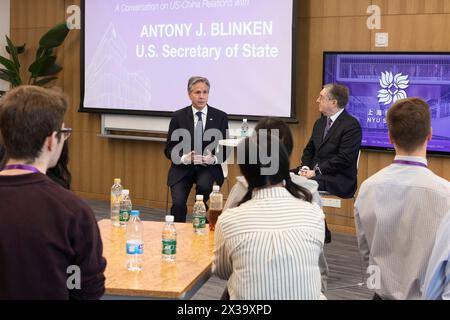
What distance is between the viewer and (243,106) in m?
6.32

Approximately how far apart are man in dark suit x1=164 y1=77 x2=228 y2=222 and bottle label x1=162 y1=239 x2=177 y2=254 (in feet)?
7.67

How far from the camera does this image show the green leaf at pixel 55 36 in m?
7.16

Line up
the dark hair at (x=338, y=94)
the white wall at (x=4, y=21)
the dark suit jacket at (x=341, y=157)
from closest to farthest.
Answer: the dark suit jacket at (x=341, y=157)
the dark hair at (x=338, y=94)
the white wall at (x=4, y=21)

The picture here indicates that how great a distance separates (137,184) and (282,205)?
539cm

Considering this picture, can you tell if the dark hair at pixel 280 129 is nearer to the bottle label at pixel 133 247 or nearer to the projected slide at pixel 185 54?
the bottle label at pixel 133 247

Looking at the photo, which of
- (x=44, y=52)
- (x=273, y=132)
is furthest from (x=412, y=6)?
(x=44, y=52)

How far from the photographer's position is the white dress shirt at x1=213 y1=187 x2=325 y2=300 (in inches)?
77.5

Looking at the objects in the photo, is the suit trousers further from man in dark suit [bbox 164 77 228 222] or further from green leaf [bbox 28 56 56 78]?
green leaf [bbox 28 56 56 78]

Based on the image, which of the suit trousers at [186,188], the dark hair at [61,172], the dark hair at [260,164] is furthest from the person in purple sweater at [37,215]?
the suit trousers at [186,188]

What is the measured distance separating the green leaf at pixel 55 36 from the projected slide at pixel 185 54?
26 cm

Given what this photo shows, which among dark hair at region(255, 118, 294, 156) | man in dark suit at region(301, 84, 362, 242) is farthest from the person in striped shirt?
man in dark suit at region(301, 84, 362, 242)

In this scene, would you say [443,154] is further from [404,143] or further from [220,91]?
[404,143]

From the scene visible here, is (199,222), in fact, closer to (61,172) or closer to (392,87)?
(61,172)
